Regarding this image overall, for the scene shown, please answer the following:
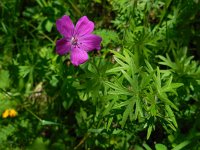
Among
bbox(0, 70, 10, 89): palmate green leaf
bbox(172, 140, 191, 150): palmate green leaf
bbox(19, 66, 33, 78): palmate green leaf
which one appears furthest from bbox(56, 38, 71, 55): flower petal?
bbox(0, 70, 10, 89): palmate green leaf

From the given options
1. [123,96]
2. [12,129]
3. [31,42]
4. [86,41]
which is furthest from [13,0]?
[123,96]

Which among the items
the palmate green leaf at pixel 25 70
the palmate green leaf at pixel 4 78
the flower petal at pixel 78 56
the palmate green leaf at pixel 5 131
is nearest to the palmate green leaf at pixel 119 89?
the flower petal at pixel 78 56

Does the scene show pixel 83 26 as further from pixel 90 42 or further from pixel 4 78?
pixel 4 78

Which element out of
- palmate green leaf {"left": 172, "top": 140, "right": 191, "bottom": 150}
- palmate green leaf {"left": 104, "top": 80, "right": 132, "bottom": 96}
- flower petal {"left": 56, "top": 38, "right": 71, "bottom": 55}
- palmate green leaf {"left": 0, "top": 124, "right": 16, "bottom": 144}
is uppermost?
flower petal {"left": 56, "top": 38, "right": 71, "bottom": 55}

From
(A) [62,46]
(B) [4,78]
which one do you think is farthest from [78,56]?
(B) [4,78]

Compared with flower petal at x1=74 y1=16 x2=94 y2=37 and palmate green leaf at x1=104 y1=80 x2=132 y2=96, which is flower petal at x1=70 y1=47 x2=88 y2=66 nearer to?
flower petal at x1=74 y1=16 x2=94 y2=37

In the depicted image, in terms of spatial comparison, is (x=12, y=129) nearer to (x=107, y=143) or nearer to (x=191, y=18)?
(x=107, y=143)

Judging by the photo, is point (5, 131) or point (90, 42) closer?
point (90, 42)

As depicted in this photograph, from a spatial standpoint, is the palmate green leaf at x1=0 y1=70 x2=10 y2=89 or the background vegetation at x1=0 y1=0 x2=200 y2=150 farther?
the palmate green leaf at x1=0 y1=70 x2=10 y2=89
